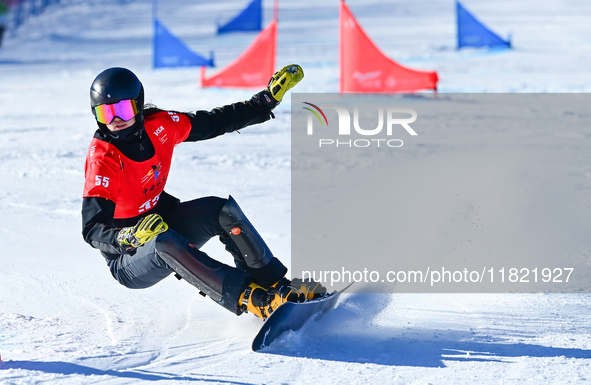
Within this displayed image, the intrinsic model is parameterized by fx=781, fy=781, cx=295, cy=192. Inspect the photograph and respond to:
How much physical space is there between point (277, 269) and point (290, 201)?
2.54m

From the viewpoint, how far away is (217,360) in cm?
308

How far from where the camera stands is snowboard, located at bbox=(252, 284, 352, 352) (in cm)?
310

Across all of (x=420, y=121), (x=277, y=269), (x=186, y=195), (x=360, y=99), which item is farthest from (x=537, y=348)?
(x=360, y=99)

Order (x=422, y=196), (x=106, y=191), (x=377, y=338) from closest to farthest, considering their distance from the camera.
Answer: (x=106, y=191) → (x=377, y=338) → (x=422, y=196)

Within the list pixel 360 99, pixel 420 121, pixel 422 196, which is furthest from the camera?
pixel 360 99

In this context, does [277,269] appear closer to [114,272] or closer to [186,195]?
[114,272]

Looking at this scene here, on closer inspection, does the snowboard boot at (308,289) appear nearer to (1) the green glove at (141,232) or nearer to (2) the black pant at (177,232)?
(2) the black pant at (177,232)

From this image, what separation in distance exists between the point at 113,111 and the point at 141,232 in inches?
25.1

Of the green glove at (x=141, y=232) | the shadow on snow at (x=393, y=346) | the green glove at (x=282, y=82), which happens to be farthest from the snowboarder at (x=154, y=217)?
the green glove at (x=282, y=82)

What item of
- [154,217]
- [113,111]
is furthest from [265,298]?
[113,111]

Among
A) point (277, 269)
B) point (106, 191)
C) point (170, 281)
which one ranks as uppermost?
point (106, 191)

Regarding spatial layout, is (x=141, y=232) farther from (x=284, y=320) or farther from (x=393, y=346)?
(x=393, y=346)

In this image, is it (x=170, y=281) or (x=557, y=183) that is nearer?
(x=170, y=281)

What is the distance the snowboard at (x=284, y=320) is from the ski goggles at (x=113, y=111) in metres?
1.02
